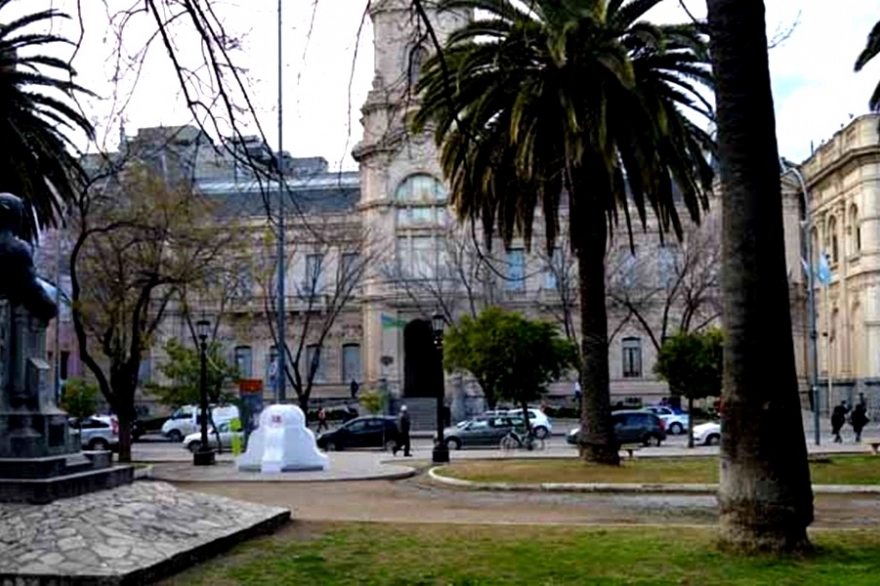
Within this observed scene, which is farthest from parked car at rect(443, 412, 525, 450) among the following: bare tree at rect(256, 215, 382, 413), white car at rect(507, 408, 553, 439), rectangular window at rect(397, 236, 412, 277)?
rectangular window at rect(397, 236, 412, 277)

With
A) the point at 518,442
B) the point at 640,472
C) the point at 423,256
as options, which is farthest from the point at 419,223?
the point at 640,472

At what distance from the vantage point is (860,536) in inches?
509

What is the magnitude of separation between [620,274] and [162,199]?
32.2 m

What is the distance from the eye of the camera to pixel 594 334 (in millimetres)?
26219

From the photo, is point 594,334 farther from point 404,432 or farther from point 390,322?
point 390,322

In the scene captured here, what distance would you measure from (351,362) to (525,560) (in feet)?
216

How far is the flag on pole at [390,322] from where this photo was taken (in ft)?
220

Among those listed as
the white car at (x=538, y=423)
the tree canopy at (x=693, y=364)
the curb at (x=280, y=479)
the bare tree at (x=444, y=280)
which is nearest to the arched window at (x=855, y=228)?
the bare tree at (x=444, y=280)

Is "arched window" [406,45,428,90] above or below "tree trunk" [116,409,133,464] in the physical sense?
above

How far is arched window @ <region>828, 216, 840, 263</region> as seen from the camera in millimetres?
71062

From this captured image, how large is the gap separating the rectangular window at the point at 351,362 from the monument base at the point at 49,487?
2448 inches

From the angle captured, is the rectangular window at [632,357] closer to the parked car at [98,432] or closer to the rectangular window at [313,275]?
the rectangular window at [313,275]

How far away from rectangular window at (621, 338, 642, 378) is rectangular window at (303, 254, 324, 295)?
1908cm

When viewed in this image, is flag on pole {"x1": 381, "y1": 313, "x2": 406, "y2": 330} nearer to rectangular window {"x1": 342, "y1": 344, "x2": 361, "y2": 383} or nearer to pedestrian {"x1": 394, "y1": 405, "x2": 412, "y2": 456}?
rectangular window {"x1": 342, "y1": 344, "x2": 361, "y2": 383}
